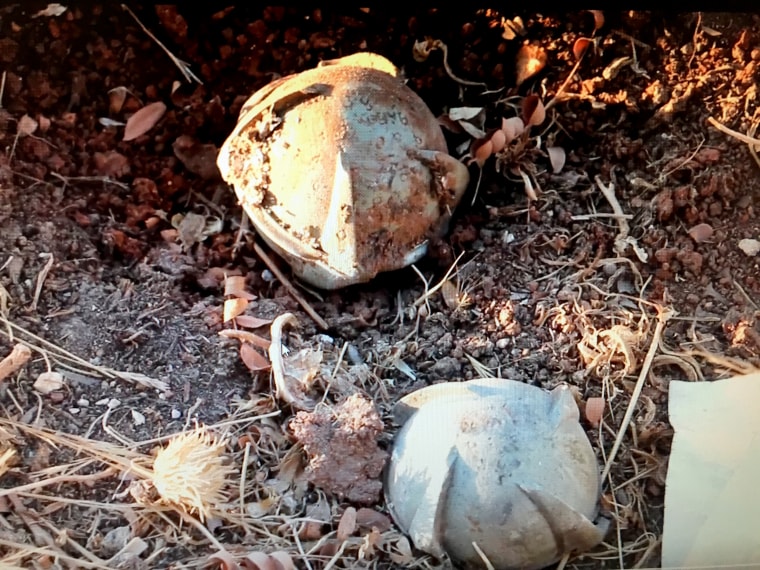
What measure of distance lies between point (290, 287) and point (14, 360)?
1.35 feet

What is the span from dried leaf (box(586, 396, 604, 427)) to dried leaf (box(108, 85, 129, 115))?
2.95 ft

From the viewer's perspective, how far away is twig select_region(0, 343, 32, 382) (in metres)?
1.08

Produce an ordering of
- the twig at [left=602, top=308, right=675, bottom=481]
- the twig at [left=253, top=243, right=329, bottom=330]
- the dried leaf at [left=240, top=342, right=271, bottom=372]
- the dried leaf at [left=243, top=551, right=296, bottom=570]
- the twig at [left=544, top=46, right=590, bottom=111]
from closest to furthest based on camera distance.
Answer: the dried leaf at [left=243, top=551, right=296, bottom=570]
the twig at [left=602, top=308, right=675, bottom=481]
the dried leaf at [left=240, top=342, right=271, bottom=372]
the twig at [left=253, top=243, right=329, bottom=330]
the twig at [left=544, top=46, right=590, bottom=111]

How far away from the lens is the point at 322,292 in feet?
4.35

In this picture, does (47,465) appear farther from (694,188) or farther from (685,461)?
(694,188)

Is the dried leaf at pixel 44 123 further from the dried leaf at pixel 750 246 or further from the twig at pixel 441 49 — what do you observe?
the dried leaf at pixel 750 246

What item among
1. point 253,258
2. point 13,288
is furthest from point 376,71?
point 13,288

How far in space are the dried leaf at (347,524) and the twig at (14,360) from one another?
0.46 m

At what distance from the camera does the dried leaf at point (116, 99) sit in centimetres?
143

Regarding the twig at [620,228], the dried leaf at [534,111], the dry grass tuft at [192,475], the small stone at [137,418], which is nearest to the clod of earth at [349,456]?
the dry grass tuft at [192,475]

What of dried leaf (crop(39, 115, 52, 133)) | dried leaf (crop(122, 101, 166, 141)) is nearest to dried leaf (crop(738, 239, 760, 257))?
dried leaf (crop(122, 101, 166, 141))

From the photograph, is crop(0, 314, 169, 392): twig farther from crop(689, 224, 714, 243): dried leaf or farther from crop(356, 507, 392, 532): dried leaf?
crop(689, 224, 714, 243): dried leaf

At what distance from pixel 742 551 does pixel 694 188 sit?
0.53 meters

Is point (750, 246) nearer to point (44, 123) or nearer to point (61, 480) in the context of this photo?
point (61, 480)
